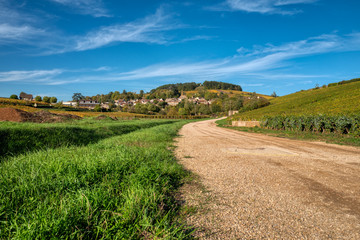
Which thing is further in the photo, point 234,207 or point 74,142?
point 74,142

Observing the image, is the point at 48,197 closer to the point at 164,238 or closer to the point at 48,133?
the point at 164,238

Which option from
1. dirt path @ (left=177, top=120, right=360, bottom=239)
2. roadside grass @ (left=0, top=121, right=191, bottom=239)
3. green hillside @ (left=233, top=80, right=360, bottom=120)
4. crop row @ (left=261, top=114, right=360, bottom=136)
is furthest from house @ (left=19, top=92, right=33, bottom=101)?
dirt path @ (left=177, top=120, right=360, bottom=239)

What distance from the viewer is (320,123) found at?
54.4 ft

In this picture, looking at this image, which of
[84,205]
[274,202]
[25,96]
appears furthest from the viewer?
[25,96]

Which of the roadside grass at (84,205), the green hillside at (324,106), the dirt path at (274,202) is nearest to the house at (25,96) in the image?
the green hillside at (324,106)

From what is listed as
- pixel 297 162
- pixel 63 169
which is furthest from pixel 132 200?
pixel 297 162

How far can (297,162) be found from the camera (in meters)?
6.16

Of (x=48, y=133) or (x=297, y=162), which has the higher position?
(x=48, y=133)

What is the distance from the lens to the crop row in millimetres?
13969

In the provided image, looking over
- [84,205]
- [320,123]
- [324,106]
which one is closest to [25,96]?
[84,205]

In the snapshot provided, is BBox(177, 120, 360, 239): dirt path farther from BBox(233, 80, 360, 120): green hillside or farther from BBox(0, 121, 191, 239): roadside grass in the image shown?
BBox(233, 80, 360, 120): green hillside

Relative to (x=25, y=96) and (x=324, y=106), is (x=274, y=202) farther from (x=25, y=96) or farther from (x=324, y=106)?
(x=25, y=96)

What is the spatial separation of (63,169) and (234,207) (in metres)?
3.32

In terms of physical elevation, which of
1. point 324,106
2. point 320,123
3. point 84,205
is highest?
point 324,106
